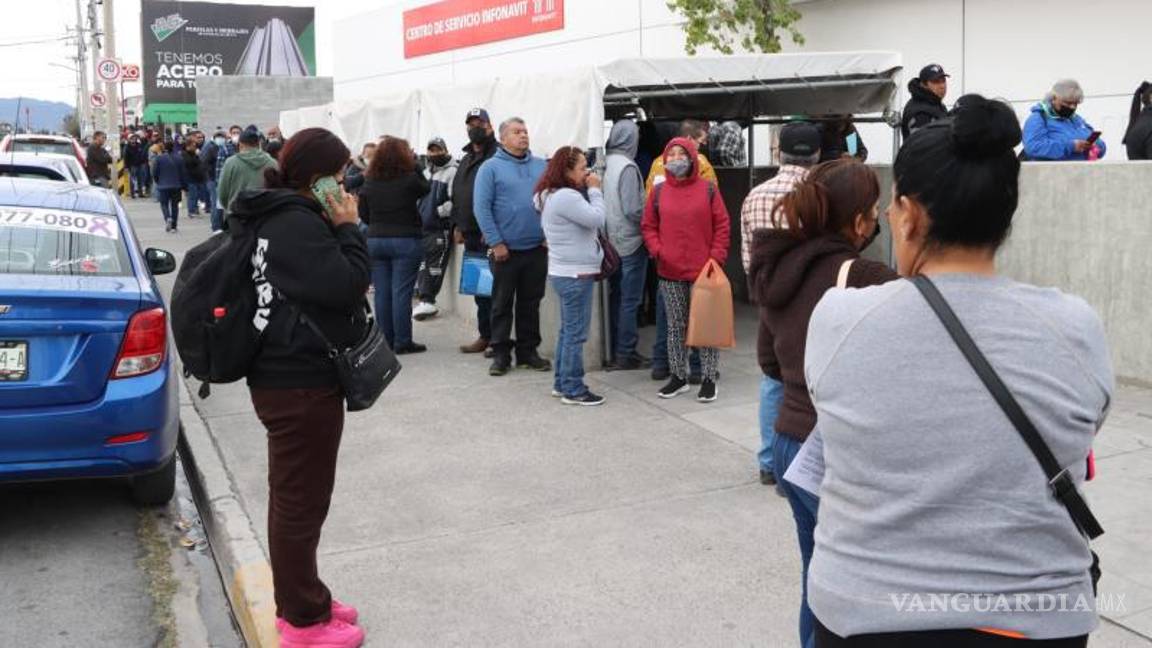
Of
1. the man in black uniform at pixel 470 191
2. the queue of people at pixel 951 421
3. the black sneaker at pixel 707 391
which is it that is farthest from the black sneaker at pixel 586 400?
the queue of people at pixel 951 421

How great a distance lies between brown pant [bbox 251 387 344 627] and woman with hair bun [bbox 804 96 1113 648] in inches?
87.4

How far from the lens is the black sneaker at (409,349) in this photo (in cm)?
934

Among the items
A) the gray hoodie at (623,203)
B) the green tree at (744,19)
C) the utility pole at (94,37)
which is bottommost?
the gray hoodie at (623,203)

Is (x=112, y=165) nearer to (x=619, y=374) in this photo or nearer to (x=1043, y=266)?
(x=619, y=374)

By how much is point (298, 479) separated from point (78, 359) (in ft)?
6.12

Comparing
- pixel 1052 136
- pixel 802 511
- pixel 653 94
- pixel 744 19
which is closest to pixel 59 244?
pixel 802 511


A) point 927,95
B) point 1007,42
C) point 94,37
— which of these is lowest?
point 927,95

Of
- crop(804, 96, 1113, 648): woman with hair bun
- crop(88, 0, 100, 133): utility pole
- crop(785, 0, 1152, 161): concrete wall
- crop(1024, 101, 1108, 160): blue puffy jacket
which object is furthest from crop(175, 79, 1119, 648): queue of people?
crop(88, 0, 100, 133): utility pole

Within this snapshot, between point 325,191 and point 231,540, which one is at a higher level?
point 325,191

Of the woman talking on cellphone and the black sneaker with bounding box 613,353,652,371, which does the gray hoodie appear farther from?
the woman talking on cellphone

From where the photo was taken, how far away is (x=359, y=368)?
3674 millimetres

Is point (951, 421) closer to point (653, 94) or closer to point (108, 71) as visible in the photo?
point (653, 94)

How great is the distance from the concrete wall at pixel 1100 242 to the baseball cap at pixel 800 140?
2.75 metres

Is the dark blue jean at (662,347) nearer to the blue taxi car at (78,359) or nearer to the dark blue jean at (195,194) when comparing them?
the blue taxi car at (78,359)
